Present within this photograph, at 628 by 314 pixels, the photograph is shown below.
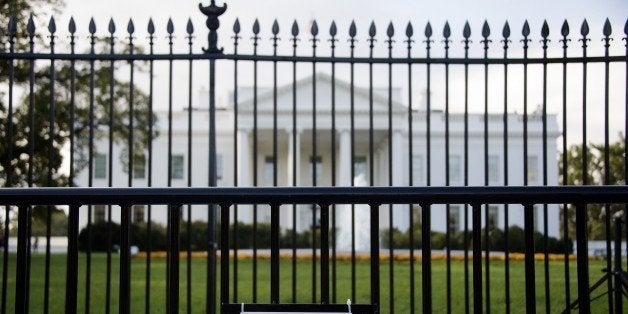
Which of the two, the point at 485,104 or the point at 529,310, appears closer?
the point at 529,310

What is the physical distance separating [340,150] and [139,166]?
10423 mm

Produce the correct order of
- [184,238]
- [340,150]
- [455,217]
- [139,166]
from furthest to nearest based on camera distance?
[455,217] → [340,150] → [139,166] → [184,238]

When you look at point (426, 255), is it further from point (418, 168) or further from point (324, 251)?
point (418, 168)

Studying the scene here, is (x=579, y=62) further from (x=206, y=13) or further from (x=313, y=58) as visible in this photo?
(x=206, y=13)

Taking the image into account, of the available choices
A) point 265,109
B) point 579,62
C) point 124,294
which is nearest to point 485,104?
point 579,62

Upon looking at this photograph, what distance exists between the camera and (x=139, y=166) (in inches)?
1232

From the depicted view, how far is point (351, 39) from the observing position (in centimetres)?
482

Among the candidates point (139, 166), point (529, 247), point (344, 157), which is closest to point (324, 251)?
point (529, 247)

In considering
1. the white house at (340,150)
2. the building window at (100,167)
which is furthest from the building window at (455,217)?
the building window at (100,167)

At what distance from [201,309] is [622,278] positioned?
4.10m

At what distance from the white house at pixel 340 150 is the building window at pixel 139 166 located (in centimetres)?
8

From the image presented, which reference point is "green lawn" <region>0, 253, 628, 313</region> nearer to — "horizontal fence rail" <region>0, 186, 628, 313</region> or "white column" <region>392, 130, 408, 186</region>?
"horizontal fence rail" <region>0, 186, 628, 313</region>

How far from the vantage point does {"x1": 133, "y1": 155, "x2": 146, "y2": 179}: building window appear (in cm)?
2016

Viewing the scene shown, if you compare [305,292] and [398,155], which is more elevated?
[398,155]
